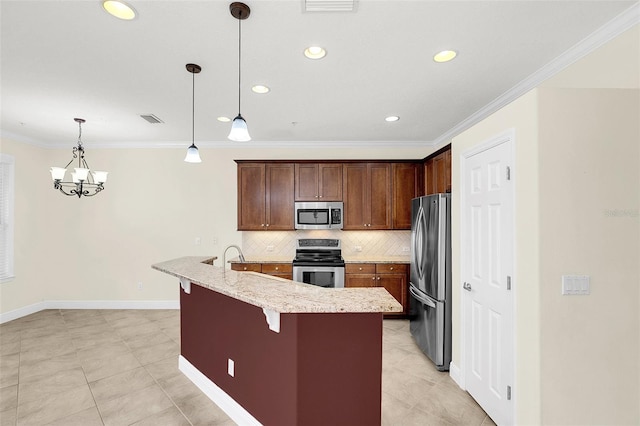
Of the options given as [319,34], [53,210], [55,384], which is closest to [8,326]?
[53,210]

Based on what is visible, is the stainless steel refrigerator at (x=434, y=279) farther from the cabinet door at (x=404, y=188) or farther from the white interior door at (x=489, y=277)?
the cabinet door at (x=404, y=188)

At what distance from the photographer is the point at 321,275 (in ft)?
14.1

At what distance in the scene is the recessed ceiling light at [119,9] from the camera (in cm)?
171

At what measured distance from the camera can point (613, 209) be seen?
1.75 meters

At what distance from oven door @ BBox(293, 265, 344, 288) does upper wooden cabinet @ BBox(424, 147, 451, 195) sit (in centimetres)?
176

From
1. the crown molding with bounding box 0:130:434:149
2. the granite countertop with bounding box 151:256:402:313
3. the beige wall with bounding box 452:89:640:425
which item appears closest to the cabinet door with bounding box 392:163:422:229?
the crown molding with bounding box 0:130:434:149

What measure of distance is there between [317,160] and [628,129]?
11.2 feet

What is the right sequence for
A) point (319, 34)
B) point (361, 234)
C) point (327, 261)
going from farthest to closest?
1. point (361, 234)
2. point (327, 261)
3. point (319, 34)

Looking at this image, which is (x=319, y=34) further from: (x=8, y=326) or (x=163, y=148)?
(x=8, y=326)

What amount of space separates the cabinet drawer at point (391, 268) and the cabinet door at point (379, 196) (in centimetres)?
61

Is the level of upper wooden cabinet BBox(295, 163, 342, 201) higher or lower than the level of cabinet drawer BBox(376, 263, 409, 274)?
higher

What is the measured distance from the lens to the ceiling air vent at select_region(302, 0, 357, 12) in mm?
1645

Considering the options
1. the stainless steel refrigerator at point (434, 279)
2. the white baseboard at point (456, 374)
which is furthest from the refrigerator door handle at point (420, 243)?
the white baseboard at point (456, 374)

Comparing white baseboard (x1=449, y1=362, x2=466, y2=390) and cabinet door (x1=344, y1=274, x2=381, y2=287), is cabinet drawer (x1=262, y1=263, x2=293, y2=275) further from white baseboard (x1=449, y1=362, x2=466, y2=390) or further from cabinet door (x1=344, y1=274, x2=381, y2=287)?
white baseboard (x1=449, y1=362, x2=466, y2=390)
